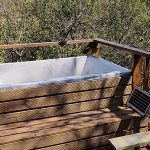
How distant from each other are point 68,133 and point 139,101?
3.05 ft

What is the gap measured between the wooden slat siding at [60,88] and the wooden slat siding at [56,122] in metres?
0.27

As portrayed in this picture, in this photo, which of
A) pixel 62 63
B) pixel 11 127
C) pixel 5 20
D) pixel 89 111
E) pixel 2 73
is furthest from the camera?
pixel 5 20

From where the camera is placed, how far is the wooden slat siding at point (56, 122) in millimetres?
3123

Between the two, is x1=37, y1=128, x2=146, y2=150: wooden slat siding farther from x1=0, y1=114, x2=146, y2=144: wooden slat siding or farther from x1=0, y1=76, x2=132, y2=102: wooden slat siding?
x1=0, y1=76, x2=132, y2=102: wooden slat siding

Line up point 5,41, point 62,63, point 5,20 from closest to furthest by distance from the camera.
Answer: point 62,63 → point 5,41 → point 5,20

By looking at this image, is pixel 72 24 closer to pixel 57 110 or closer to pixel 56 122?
pixel 57 110

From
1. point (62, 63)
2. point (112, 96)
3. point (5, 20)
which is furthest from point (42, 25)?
point (112, 96)

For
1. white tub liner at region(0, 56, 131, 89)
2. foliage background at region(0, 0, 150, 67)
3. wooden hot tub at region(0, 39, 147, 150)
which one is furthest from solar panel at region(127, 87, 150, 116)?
foliage background at region(0, 0, 150, 67)

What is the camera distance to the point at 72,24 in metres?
7.54

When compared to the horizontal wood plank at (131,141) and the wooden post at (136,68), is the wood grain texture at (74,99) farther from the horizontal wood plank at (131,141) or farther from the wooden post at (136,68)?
the horizontal wood plank at (131,141)

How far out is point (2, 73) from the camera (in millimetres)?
4336

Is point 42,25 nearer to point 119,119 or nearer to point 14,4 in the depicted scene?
point 14,4

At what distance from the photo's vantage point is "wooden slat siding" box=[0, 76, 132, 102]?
3213 millimetres

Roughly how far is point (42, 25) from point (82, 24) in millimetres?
935
